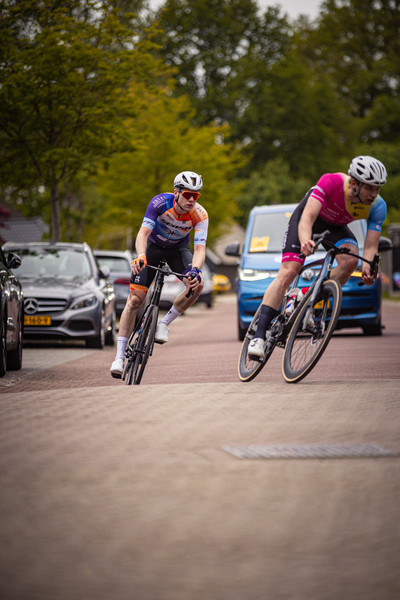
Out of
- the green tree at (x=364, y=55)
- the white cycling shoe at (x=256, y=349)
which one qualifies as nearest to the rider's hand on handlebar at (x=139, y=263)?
the white cycling shoe at (x=256, y=349)

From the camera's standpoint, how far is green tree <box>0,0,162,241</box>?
1680 cm

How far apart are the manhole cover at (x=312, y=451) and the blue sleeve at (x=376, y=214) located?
3.01 meters

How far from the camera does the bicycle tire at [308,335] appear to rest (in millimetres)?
6195

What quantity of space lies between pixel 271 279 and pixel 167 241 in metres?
6.14

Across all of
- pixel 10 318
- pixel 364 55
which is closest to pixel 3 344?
pixel 10 318

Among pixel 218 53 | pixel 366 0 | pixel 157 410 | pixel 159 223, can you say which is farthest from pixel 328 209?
pixel 366 0

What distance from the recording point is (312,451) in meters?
4.00

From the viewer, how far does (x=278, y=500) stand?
3.37 m

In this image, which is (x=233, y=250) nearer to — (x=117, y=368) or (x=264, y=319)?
(x=117, y=368)

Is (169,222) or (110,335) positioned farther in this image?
(110,335)

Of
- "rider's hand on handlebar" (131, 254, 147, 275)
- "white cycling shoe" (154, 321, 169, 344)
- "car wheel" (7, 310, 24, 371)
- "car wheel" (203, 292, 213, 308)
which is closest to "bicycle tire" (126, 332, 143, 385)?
"white cycling shoe" (154, 321, 169, 344)

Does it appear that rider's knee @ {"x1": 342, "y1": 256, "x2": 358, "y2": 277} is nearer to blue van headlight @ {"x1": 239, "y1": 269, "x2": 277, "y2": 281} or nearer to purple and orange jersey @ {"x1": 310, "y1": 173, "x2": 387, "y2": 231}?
purple and orange jersey @ {"x1": 310, "y1": 173, "x2": 387, "y2": 231}

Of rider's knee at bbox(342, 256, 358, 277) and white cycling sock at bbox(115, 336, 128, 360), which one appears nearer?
rider's knee at bbox(342, 256, 358, 277)

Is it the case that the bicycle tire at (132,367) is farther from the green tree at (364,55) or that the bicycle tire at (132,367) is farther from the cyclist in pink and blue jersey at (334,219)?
the green tree at (364,55)
